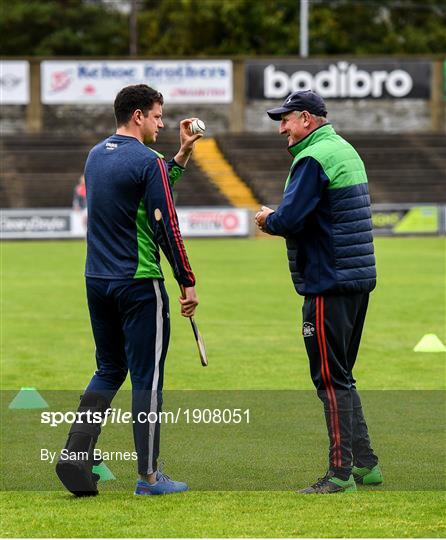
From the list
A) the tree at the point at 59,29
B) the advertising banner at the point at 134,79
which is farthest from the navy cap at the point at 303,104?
the tree at the point at 59,29

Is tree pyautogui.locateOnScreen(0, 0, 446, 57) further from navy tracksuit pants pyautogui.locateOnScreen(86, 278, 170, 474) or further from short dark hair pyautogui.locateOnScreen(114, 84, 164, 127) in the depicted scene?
navy tracksuit pants pyautogui.locateOnScreen(86, 278, 170, 474)

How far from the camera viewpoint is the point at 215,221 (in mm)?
36938

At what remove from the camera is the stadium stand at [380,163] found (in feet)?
144

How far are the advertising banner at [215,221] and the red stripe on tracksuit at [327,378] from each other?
98.8ft

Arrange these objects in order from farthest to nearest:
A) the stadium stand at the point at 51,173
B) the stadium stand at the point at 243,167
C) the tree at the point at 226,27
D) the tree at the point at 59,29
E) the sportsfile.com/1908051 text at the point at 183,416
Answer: the tree at the point at 59,29, the tree at the point at 226,27, the stadium stand at the point at 243,167, the stadium stand at the point at 51,173, the sportsfile.com/1908051 text at the point at 183,416

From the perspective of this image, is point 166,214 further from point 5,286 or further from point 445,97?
point 445,97

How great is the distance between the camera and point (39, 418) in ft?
29.9

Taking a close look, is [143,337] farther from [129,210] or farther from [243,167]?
[243,167]

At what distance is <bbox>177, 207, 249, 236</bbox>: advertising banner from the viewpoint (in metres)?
36.8

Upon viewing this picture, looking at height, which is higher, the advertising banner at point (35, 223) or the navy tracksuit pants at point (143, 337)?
the navy tracksuit pants at point (143, 337)

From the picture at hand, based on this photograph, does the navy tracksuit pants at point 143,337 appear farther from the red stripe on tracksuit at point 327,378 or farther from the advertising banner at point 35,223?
the advertising banner at point 35,223

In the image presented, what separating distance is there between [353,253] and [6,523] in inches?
87.9

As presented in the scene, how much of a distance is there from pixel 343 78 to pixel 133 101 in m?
42.6

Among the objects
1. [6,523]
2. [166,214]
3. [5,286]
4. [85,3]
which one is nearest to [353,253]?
[166,214]
